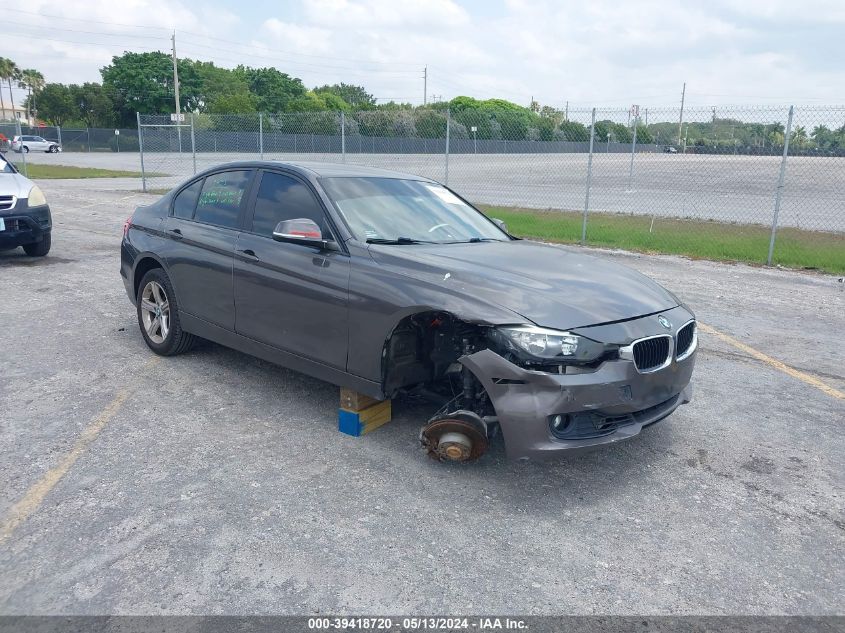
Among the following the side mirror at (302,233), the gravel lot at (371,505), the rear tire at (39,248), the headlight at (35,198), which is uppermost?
the side mirror at (302,233)

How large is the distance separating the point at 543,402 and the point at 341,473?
1.23m

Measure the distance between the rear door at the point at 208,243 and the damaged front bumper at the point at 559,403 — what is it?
2204mm

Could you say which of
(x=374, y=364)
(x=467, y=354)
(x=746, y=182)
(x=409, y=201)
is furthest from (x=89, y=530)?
(x=746, y=182)

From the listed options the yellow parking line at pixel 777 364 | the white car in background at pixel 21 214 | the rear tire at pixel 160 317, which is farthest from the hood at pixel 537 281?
the white car in background at pixel 21 214

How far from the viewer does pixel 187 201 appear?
5559 millimetres

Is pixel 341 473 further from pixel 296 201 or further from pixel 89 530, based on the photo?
pixel 296 201

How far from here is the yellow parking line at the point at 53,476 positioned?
3313mm

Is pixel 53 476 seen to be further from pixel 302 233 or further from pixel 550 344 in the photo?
pixel 550 344

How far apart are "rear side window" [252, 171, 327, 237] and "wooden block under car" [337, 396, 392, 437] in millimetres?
1201

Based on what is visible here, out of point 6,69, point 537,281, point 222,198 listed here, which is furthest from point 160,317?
point 6,69

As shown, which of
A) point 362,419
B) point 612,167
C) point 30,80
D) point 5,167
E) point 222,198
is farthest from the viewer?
point 30,80

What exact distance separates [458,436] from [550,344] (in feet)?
2.38

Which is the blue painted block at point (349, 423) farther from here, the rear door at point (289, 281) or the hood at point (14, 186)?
the hood at point (14, 186)

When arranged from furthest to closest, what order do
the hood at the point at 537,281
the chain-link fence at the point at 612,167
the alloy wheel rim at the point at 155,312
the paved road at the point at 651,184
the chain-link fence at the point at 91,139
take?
the chain-link fence at the point at 91,139
the paved road at the point at 651,184
the chain-link fence at the point at 612,167
the alloy wheel rim at the point at 155,312
the hood at the point at 537,281
